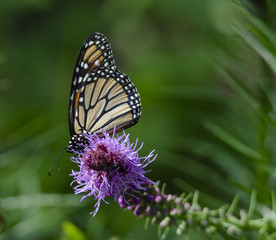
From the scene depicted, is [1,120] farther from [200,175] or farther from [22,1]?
[200,175]

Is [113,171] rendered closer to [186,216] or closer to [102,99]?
[186,216]

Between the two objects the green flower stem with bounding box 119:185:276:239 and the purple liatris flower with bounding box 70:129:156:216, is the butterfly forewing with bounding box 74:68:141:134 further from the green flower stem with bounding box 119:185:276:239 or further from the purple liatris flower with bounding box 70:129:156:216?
the green flower stem with bounding box 119:185:276:239

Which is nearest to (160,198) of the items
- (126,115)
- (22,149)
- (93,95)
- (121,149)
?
(121,149)

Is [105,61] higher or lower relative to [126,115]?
higher


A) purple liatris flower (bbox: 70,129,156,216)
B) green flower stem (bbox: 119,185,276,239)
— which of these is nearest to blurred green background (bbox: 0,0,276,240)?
green flower stem (bbox: 119,185,276,239)

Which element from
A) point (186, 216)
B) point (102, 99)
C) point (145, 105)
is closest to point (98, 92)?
point (102, 99)
